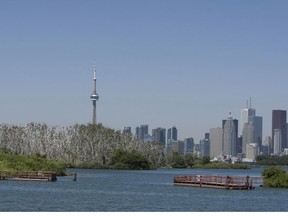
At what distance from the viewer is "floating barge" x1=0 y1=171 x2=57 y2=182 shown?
112250mm

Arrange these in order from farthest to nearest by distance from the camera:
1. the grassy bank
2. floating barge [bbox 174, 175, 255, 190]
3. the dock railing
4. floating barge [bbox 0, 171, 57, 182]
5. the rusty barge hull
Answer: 1. the grassy bank
2. floating barge [bbox 0, 171, 57, 182]
3. the dock railing
4. floating barge [bbox 174, 175, 255, 190]
5. the rusty barge hull

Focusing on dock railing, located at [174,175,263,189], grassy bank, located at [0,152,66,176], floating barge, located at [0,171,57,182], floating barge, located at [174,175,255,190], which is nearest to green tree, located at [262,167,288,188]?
dock railing, located at [174,175,263,189]

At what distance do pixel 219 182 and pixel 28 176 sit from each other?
3053cm

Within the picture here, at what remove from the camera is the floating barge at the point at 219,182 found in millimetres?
102625

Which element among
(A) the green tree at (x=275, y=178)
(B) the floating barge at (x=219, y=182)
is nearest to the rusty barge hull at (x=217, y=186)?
(B) the floating barge at (x=219, y=182)

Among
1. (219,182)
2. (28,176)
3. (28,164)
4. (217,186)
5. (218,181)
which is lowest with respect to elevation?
(217,186)

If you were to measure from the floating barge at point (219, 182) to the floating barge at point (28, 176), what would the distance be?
19.9 metres

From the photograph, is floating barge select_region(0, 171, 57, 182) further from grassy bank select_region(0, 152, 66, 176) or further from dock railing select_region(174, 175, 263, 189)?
dock railing select_region(174, 175, 263, 189)

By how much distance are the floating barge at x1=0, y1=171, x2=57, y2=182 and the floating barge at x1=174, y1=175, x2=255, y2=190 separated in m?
19.9

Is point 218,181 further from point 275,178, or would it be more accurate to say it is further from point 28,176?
point 28,176

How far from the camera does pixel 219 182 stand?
4235 inches

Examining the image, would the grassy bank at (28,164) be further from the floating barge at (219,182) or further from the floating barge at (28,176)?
the floating barge at (219,182)

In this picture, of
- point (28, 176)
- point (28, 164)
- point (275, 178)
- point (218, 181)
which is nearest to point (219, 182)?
point (218, 181)
